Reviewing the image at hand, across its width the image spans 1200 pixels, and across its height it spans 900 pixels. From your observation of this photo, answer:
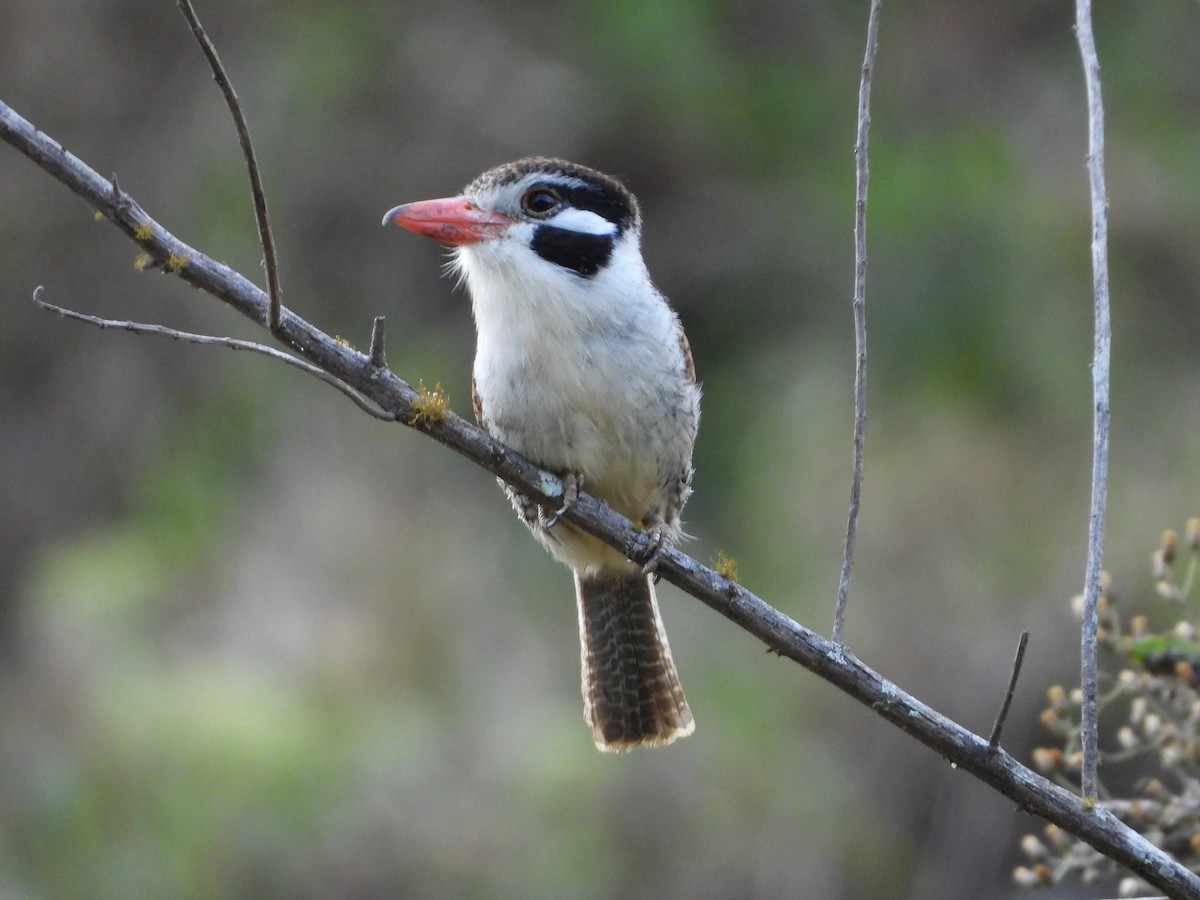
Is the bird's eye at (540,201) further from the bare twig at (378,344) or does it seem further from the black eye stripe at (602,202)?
the bare twig at (378,344)

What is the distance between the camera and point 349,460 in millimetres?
→ 7004

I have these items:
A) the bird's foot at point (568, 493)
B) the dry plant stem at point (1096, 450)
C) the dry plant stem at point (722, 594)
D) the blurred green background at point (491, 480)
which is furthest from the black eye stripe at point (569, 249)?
the blurred green background at point (491, 480)

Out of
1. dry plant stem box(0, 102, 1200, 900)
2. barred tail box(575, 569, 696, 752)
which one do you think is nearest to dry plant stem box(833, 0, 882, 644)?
dry plant stem box(0, 102, 1200, 900)

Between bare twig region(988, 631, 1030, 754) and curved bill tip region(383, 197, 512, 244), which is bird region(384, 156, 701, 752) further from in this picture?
bare twig region(988, 631, 1030, 754)

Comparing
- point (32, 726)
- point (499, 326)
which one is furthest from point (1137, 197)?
point (32, 726)

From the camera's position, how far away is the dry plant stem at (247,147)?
2.01m

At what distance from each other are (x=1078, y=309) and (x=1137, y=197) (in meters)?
0.66

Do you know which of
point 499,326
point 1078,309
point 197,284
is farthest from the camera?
point 1078,309

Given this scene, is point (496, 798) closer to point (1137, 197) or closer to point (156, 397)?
point (156, 397)

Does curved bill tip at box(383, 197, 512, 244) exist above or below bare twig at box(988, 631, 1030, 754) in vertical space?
above

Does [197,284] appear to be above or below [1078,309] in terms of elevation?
below

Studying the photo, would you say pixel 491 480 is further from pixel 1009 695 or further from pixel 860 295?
pixel 1009 695

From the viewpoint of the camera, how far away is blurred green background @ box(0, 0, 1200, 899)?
19.0 ft

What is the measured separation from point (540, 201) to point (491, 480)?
429cm
